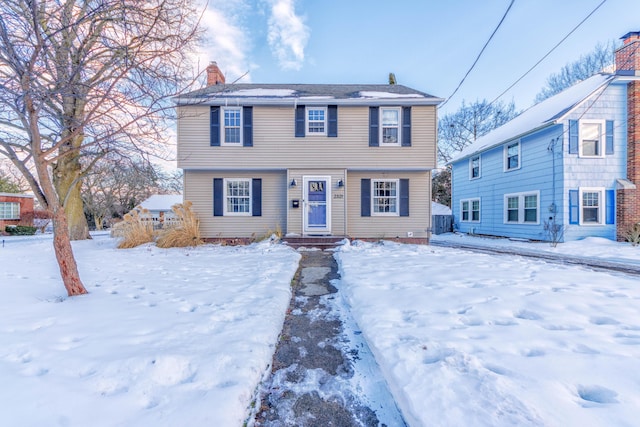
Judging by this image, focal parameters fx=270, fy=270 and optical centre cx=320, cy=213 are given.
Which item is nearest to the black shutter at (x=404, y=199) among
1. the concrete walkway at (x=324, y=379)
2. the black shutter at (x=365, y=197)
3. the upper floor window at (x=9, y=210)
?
the black shutter at (x=365, y=197)

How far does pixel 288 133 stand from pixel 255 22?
Result: 3858mm

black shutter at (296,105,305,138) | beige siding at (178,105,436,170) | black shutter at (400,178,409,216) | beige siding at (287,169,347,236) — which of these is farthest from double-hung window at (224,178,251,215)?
black shutter at (400,178,409,216)

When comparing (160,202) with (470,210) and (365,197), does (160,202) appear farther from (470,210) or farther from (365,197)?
(470,210)

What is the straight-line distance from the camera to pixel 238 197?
9.95 m

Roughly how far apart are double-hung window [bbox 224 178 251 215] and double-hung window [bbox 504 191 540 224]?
11.9 metres

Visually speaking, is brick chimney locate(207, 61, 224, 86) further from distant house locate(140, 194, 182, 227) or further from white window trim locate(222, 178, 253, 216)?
distant house locate(140, 194, 182, 227)

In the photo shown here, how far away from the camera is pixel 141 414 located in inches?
62.1

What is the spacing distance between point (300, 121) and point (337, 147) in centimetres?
161

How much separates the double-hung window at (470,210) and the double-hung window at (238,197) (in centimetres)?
1272

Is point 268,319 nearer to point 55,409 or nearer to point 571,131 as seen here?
point 55,409

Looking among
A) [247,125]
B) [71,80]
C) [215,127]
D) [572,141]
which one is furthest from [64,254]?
[572,141]

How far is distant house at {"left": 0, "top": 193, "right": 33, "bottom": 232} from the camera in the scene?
1859 centimetres

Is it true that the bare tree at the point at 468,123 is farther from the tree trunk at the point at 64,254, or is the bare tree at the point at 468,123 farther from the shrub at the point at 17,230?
the shrub at the point at 17,230

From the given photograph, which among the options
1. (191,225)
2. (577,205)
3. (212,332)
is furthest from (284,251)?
Result: (577,205)
